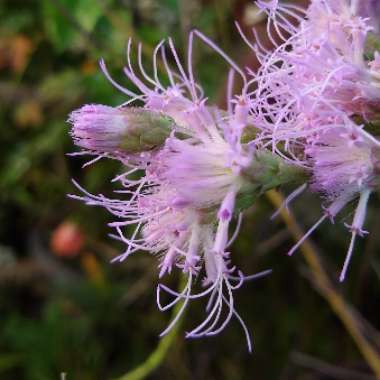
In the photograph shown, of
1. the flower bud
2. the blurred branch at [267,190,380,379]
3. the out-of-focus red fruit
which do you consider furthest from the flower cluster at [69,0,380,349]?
the out-of-focus red fruit

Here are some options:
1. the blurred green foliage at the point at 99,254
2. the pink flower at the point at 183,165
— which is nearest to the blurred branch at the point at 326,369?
the blurred green foliage at the point at 99,254

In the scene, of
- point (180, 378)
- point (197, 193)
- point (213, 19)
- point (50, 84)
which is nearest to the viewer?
point (197, 193)

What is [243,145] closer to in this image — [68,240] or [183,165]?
[183,165]

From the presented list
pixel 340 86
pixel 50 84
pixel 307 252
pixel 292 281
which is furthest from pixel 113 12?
pixel 340 86

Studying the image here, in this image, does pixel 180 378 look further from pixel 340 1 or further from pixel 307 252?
pixel 340 1

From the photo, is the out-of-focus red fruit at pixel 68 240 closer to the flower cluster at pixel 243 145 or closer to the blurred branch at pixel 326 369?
the blurred branch at pixel 326 369

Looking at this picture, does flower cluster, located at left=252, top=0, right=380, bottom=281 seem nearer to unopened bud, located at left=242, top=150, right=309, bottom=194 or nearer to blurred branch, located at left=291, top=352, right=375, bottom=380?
unopened bud, located at left=242, top=150, right=309, bottom=194
